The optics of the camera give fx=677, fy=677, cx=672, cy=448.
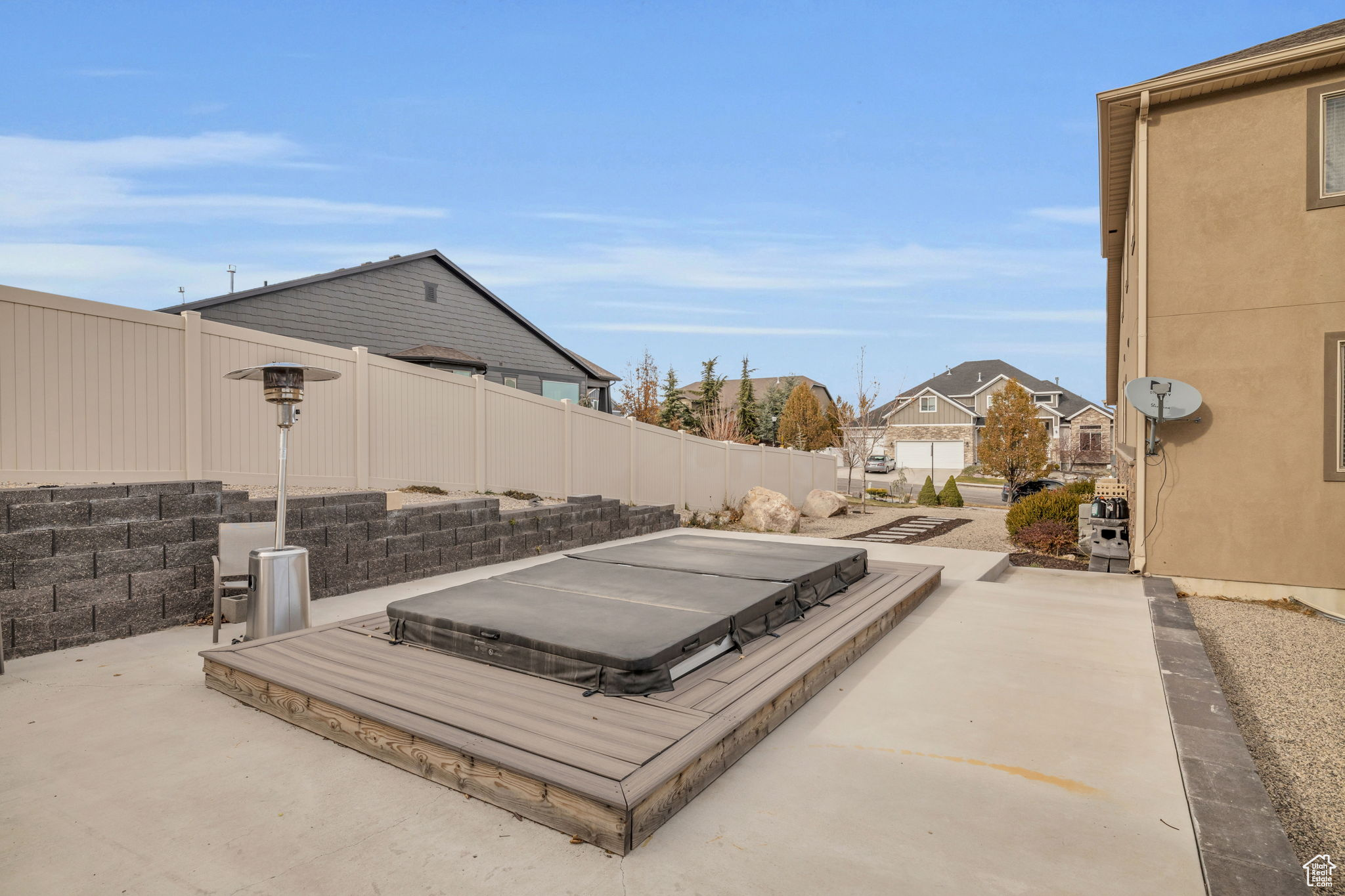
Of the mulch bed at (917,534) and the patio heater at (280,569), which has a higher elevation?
the patio heater at (280,569)

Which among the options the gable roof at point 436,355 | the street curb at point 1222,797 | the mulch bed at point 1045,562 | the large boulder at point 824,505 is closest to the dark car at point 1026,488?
the large boulder at point 824,505

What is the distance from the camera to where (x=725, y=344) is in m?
33.3

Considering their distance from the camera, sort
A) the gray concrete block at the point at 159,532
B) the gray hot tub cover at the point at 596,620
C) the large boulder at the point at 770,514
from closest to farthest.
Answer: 1. the gray hot tub cover at the point at 596,620
2. the gray concrete block at the point at 159,532
3. the large boulder at the point at 770,514

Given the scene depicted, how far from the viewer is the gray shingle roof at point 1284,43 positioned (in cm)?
659

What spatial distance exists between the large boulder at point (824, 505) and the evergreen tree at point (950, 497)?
21.6ft

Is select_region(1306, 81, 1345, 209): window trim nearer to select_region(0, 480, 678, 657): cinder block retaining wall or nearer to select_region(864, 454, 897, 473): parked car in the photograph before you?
select_region(0, 480, 678, 657): cinder block retaining wall

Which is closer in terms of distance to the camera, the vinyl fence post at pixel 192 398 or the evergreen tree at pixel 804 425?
the vinyl fence post at pixel 192 398

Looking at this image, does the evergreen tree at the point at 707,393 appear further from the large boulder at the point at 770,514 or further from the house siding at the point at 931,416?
the large boulder at the point at 770,514

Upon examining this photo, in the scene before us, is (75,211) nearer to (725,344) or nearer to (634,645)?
(634,645)

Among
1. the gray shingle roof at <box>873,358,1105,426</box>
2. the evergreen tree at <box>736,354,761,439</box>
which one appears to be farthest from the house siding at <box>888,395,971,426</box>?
the evergreen tree at <box>736,354,761,439</box>

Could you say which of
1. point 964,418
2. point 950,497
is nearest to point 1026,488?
point 950,497

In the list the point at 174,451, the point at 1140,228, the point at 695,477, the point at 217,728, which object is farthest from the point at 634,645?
the point at 695,477

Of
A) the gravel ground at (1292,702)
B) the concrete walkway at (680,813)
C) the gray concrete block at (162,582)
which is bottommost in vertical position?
the gravel ground at (1292,702)

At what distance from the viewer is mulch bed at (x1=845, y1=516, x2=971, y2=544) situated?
40.3ft
